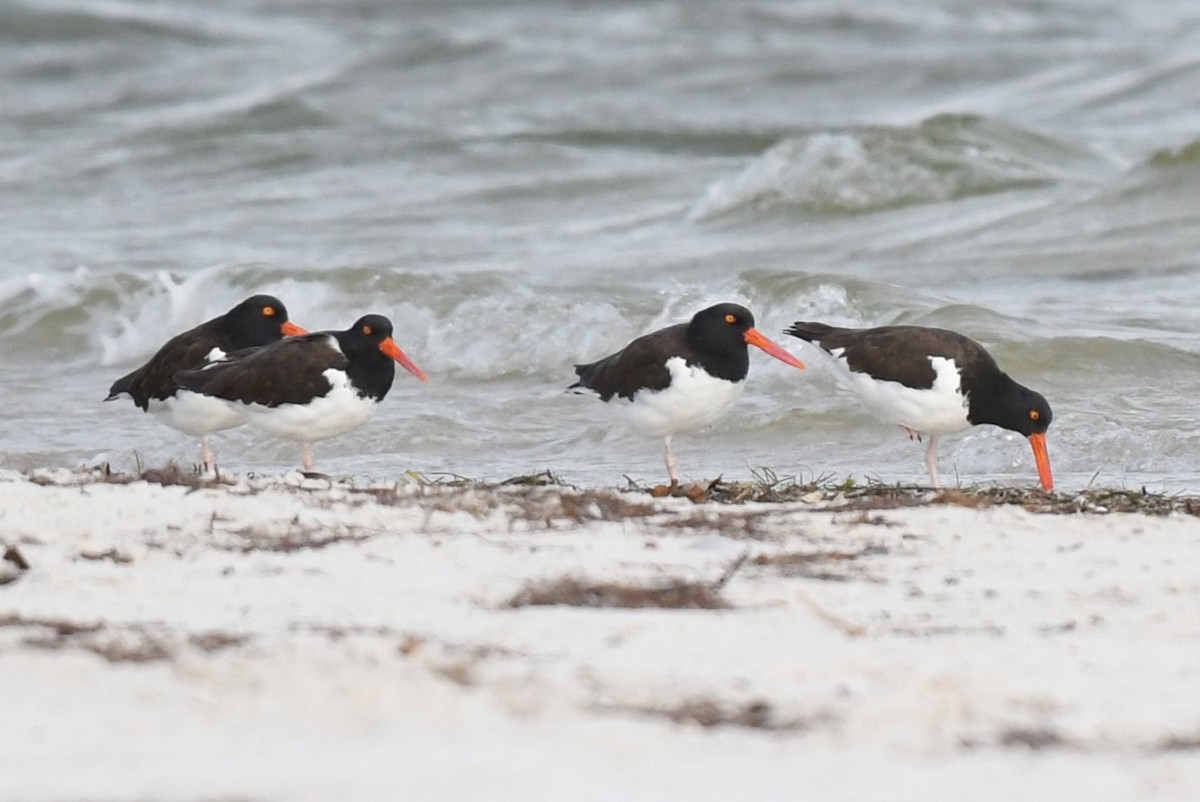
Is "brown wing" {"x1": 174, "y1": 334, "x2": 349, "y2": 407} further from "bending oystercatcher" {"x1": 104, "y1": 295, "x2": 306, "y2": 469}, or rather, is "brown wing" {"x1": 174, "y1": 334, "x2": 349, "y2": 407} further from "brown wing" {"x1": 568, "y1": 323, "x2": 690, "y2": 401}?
"brown wing" {"x1": 568, "y1": 323, "x2": 690, "y2": 401}

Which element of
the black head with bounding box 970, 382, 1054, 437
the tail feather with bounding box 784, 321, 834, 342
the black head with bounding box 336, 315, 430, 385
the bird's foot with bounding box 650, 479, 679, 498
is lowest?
the black head with bounding box 970, 382, 1054, 437

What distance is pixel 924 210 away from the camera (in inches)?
583

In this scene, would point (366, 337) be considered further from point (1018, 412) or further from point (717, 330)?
point (1018, 412)

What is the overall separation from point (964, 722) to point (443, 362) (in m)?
7.48

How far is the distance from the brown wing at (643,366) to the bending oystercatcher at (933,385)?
73 centimetres

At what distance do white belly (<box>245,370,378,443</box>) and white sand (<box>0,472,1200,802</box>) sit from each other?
1.55 metres

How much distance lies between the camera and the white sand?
3293 millimetres

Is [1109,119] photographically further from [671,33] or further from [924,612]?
[924,612]

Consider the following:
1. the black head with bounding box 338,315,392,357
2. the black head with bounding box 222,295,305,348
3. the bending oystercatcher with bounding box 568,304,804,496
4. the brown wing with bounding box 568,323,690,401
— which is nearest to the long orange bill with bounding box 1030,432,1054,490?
the bending oystercatcher with bounding box 568,304,804,496

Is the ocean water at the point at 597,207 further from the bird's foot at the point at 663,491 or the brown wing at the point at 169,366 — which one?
the bird's foot at the point at 663,491

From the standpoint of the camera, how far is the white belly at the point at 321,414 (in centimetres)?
694

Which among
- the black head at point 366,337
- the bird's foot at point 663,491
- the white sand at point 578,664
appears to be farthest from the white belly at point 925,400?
the black head at point 366,337

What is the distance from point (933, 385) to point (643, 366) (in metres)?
1.12

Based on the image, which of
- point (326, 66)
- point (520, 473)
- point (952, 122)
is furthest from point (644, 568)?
point (326, 66)
